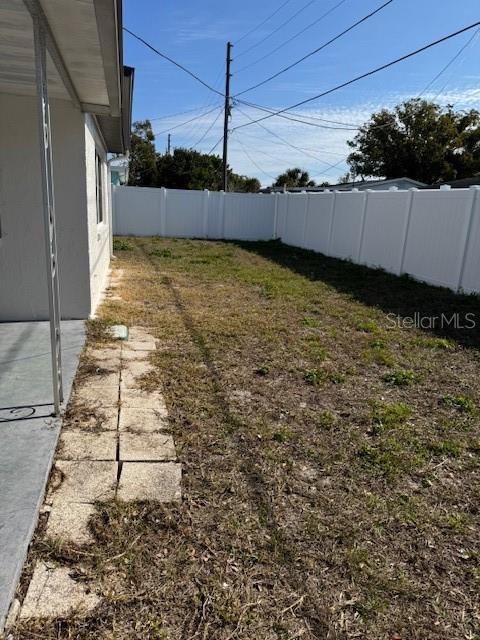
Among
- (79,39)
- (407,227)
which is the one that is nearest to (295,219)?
(407,227)

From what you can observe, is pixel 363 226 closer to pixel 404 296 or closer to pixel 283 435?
pixel 404 296

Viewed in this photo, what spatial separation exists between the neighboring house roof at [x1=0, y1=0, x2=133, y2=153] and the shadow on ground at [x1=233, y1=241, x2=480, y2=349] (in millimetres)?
4572

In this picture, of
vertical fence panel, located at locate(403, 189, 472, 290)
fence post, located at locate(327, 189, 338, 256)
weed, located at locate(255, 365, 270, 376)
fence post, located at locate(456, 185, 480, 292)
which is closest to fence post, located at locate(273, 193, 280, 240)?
fence post, located at locate(327, 189, 338, 256)

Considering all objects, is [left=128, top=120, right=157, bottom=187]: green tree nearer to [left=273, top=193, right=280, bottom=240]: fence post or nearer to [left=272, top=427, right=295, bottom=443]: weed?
[left=273, top=193, right=280, bottom=240]: fence post

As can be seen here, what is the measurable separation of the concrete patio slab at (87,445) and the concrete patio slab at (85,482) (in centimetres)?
6

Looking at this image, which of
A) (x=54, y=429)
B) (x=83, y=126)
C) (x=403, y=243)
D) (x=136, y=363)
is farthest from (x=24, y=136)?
(x=403, y=243)

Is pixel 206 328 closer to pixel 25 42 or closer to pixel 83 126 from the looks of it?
pixel 83 126

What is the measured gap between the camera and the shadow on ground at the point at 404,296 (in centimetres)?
605

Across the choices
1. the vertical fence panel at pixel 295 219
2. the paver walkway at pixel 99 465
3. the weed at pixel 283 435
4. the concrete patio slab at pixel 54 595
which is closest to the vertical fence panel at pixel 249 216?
the vertical fence panel at pixel 295 219

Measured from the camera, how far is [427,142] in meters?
30.0

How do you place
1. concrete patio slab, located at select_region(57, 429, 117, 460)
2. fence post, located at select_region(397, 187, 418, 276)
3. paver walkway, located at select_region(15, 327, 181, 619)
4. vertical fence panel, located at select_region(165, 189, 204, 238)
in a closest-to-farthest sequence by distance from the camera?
paver walkway, located at select_region(15, 327, 181, 619)
concrete patio slab, located at select_region(57, 429, 117, 460)
fence post, located at select_region(397, 187, 418, 276)
vertical fence panel, located at select_region(165, 189, 204, 238)

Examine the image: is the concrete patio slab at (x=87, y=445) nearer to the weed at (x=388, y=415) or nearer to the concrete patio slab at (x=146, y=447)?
the concrete patio slab at (x=146, y=447)

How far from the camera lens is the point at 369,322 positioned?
6254 mm

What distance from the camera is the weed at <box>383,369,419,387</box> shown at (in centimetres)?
419
